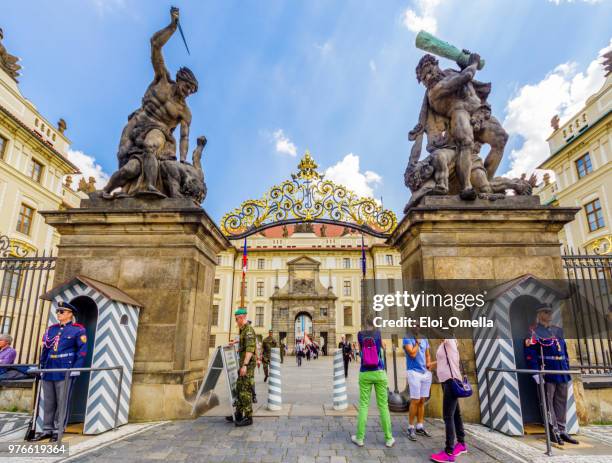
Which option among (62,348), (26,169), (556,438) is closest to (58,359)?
(62,348)

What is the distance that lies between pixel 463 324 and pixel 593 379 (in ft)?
9.45

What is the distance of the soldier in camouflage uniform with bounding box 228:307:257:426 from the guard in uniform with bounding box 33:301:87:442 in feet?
7.29

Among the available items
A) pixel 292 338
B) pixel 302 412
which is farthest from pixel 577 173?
pixel 292 338

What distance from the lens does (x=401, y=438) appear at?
500 centimetres

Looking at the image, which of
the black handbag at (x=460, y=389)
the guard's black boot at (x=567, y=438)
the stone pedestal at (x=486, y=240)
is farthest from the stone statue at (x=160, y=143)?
the guard's black boot at (x=567, y=438)

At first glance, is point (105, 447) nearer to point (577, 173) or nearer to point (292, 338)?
point (577, 173)

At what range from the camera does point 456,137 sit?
7.06 metres

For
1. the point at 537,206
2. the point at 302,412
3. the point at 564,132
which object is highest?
the point at 564,132

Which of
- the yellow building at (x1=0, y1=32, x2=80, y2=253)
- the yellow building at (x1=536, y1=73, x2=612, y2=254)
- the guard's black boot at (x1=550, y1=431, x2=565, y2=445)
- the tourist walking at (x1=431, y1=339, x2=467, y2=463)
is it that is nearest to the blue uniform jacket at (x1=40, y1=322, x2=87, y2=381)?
the tourist walking at (x1=431, y1=339, x2=467, y2=463)

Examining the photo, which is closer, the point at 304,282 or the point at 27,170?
the point at 27,170

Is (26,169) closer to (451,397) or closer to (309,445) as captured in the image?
(309,445)

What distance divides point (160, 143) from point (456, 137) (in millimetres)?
5802

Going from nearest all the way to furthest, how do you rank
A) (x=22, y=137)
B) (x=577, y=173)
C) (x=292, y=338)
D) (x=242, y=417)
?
(x=242, y=417) < (x=22, y=137) < (x=577, y=173) < (x=292, y=338)

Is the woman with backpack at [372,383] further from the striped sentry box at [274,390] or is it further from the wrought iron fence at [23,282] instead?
the wrought iron fence at [23,282]
